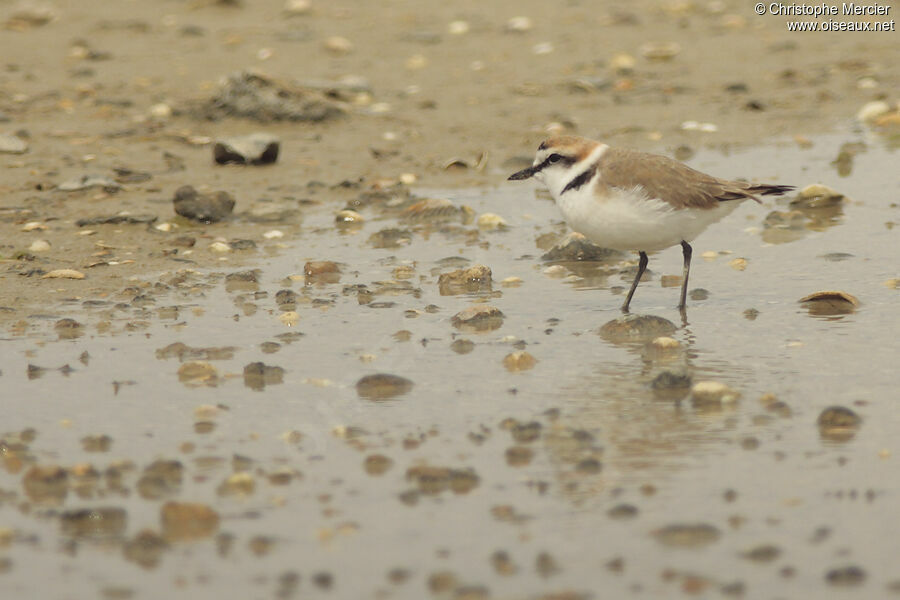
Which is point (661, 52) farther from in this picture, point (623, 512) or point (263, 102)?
point (623, 512)

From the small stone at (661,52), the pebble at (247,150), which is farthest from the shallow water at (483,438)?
the small stone at (661,52)

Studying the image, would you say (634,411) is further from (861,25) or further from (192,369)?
(861,25)

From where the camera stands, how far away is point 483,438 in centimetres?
533

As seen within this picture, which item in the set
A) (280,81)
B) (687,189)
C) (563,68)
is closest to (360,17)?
(563,68)

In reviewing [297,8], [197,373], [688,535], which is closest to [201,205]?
[197,373]

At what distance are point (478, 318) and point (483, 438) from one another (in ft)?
6.46

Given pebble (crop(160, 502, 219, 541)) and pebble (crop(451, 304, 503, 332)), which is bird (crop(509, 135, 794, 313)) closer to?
pebble (crop(451, 304, 503, 332))

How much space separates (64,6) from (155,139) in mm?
6972

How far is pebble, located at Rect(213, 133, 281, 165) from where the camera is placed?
37.1 feet

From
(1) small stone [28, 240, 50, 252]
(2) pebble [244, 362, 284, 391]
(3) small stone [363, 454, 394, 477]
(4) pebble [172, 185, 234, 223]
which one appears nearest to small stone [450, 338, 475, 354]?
(2) pebble [244, 362, 284, 391]

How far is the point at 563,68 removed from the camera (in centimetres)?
1523

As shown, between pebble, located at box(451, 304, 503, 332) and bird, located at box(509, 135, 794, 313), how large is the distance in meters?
0.78

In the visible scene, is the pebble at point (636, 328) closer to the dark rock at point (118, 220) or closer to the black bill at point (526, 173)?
the black bill at point (526, 173)

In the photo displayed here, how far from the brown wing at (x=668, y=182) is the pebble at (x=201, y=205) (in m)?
3.53
